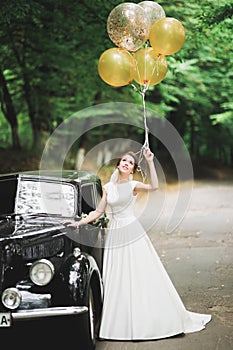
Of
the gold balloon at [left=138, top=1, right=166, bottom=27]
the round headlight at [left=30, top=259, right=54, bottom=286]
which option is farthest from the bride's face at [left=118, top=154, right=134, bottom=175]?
the gold balloon at [left=138, top=1, right=166, bottom=27]

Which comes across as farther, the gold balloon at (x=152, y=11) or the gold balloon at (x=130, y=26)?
the gold balloon at (x=152, y=11)

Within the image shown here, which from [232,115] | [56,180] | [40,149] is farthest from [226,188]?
[56,180]

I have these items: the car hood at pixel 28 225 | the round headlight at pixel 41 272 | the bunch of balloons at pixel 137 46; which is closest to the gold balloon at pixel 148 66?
the bunch of balloons at pixel 137 46

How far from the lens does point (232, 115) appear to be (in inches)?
838

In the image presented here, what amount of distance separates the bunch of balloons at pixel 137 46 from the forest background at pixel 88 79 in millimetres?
4987

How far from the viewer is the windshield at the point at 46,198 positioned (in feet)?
19.2

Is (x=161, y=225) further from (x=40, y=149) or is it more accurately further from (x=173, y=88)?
(x=173, y=88)

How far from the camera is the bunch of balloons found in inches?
273

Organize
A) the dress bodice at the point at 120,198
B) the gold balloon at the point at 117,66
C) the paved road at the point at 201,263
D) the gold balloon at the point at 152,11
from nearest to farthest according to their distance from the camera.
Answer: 1. the paved road at the point at 201,263
2. the dress bodice at the point at 120,198
3. the gold balloon at the point at 117,66
4. the gold balloon at the point at 152,11

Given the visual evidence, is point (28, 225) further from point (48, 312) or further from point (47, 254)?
point (48, 312)

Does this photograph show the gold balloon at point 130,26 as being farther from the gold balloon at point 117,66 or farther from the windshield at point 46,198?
the windshield at point 46,198

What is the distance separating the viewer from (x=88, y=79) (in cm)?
1794

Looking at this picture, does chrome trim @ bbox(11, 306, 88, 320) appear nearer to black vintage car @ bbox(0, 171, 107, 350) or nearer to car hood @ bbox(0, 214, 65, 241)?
black vintage car @ bbox(0, 171, 107, 350)

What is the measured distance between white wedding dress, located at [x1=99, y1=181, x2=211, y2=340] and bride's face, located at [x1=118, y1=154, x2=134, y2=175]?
0.43 feet
